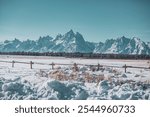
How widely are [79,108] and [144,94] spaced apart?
3900 millimetres

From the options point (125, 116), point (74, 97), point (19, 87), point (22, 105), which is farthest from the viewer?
point (19, 87)

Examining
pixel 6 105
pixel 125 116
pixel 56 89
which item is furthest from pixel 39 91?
pixel 125 116

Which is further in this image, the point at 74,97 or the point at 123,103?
the point at 74,97

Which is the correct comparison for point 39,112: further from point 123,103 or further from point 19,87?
point 19,87

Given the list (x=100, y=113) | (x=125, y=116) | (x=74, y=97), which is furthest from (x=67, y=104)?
(x=74, y=97)

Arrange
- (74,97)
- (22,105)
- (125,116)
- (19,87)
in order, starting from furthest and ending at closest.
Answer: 1. (19,87)
2. (74,97)
3. (22,105)
4. (125,116)

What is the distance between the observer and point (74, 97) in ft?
33.1

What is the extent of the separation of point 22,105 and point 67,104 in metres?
1.12

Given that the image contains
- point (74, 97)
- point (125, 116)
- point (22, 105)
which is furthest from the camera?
point (74, 97)

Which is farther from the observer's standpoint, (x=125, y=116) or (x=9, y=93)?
(x=9, y=93)

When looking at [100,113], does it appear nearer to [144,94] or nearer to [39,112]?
[39,112]

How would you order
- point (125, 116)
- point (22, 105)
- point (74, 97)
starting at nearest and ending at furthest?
point (125, 116)
point (22, 105)
point (74, 97)

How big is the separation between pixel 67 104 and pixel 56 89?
9.79 ft

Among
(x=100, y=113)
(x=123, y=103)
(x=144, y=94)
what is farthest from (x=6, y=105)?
(x=144, y=94)
